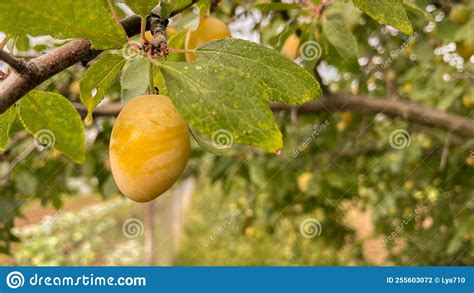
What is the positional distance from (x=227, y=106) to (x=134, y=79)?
24 cm

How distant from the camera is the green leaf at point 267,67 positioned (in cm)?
56

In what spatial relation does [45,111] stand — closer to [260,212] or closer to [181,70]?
[181,70]

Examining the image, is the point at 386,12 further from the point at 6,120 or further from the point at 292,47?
the point at 292,47

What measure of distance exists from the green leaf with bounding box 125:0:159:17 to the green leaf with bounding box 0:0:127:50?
3 centimetres

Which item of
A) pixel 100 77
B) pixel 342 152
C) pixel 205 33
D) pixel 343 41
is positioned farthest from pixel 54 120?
pixel 342 152

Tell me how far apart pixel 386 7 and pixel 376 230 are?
8.34ft

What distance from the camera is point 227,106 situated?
1.62 ft

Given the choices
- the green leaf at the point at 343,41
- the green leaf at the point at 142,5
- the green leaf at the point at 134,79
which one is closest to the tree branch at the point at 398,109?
the green leaf at the point at 343,41

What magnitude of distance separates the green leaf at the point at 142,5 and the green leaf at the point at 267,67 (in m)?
0.07

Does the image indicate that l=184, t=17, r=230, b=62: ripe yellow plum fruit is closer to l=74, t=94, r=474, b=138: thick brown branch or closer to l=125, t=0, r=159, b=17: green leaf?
l=125, t=0, r=159, b=17: green leaf

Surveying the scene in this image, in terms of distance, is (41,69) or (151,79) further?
(151,79)

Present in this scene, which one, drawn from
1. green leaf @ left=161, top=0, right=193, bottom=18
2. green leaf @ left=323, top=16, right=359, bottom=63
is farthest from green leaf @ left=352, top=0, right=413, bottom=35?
green leaf @ left=323, top=16, right=359, bottom=63

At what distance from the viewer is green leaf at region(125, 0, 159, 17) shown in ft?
1.86

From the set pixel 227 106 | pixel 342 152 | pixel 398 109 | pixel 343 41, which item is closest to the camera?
pixel 227 106
